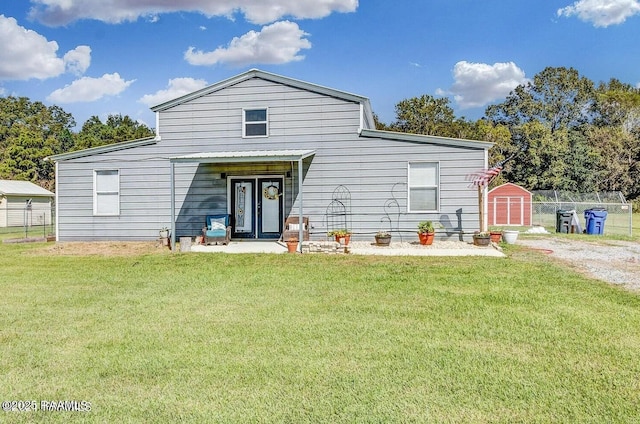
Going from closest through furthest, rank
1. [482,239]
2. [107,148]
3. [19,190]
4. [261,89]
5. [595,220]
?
[482,239] < [261,89] < [107,148] < [595,220] < [19,190]

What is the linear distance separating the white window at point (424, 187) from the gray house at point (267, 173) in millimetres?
27

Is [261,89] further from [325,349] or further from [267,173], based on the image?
[325,349]

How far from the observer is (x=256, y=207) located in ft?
39.9

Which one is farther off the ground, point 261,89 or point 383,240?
point 261,89

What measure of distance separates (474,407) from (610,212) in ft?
66.9

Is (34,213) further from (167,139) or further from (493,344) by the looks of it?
(493,344)

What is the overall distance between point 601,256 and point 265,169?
835 centimetres

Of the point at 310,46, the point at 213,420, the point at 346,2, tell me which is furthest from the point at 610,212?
the point at 213,420

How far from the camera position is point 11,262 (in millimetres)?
8516

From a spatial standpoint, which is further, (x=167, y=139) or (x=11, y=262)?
(x=167, y=139)

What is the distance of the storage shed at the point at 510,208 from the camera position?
2017 centimetres

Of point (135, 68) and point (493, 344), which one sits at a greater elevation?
point (135, 68)

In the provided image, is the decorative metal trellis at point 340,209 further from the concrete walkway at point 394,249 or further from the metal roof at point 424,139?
the metal roof at point 424,139

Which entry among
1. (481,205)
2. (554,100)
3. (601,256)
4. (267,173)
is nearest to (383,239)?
(481,205)
